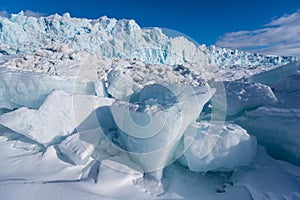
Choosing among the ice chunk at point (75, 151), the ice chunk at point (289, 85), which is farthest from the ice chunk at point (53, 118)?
the ice chunk at point (289, 85)

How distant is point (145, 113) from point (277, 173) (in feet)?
3.64

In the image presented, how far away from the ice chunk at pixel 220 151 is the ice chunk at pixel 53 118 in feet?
3.73

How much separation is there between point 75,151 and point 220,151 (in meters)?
1.19

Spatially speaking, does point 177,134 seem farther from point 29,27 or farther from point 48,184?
point 29,27

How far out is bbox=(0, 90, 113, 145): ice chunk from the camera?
222cm

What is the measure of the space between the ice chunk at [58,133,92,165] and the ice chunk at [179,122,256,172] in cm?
84

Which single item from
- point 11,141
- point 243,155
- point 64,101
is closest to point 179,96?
point 243,155

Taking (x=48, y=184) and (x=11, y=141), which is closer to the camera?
(x=48, y=184)

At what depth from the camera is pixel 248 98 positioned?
7.94 ft

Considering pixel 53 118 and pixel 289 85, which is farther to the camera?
pixel 289 85

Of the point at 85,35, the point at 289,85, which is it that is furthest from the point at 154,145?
the point at 85,35

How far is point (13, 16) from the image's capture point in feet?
67.7

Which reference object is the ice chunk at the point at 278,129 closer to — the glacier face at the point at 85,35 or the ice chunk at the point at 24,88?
the ice chunk at the point at 24,88

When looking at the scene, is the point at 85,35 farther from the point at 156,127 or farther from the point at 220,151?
the point at 220,151
